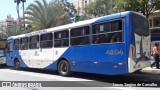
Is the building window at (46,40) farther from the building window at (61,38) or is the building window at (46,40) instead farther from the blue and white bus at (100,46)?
the building window at (61,38)

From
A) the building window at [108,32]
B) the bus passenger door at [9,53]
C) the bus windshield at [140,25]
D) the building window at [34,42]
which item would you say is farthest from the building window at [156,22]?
the building window at [108,32]

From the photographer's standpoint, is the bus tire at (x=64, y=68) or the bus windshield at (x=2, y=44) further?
the bus windshield at (x=2, y=44)

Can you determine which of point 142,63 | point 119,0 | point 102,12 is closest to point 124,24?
point 142,63

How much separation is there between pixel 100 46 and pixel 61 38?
3.70 metres

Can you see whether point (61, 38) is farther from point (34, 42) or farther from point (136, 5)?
point (136, 5)

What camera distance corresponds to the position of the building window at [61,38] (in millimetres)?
16045

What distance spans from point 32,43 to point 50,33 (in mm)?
2652

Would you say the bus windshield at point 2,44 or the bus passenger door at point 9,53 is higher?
the bus windshield at point 2,44

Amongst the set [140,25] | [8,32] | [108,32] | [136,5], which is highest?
[136,5]

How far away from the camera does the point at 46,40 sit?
18.0 metres

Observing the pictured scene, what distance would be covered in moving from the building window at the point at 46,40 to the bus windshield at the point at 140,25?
6084mm

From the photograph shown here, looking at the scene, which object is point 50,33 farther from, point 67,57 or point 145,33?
point 145,33

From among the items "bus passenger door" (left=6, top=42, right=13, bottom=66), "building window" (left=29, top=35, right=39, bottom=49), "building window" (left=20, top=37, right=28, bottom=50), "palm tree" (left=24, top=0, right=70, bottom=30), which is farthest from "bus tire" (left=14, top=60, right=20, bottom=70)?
"palm tree" (left=24, top=0, right=70, bottom=30)

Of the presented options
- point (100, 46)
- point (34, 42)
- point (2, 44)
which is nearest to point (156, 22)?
point (2, 44)
